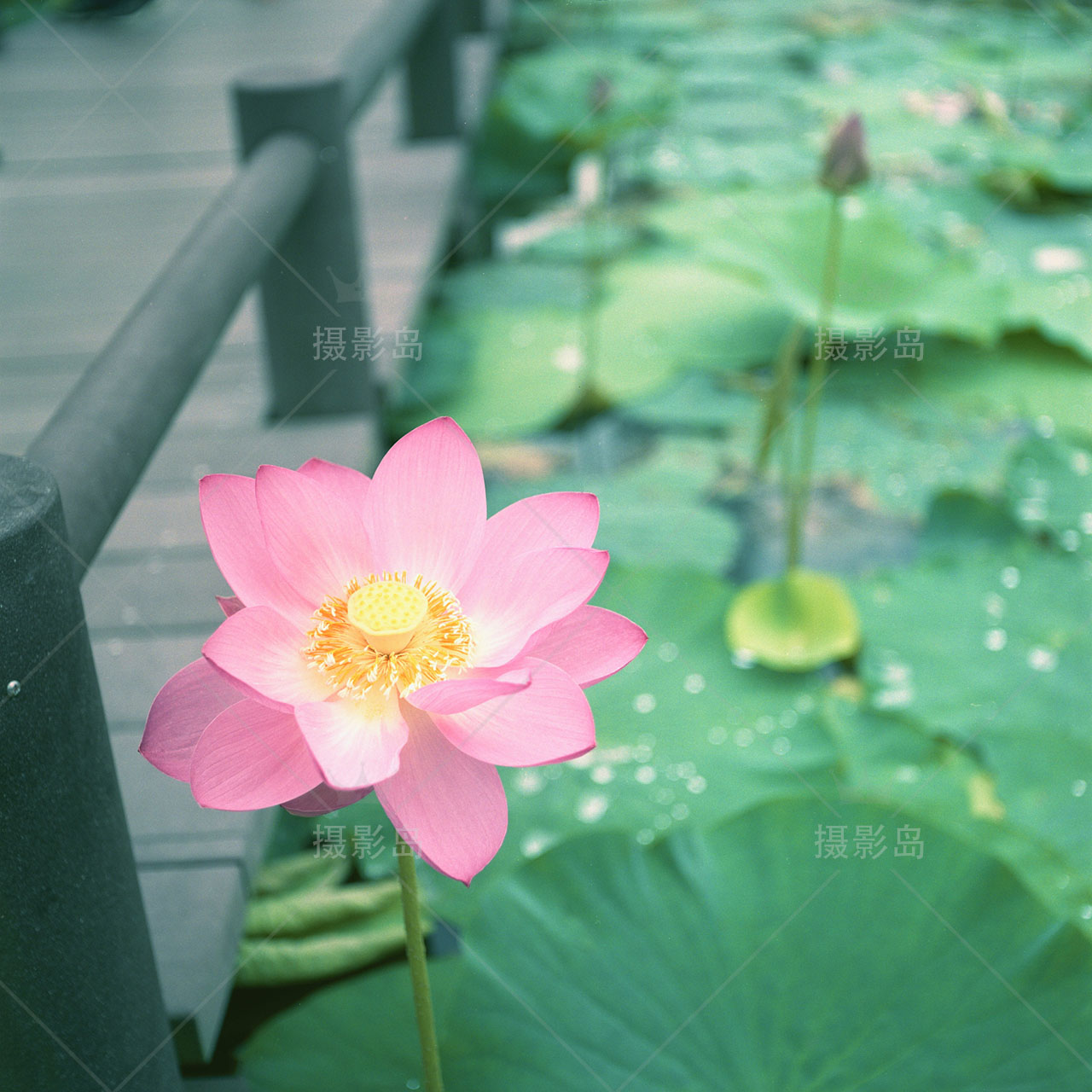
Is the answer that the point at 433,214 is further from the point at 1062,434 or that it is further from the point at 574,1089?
the point at 574,1089

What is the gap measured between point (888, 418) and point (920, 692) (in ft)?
2.10

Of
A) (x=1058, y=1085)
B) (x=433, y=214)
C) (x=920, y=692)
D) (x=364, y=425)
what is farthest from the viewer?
(x=433, y=214)

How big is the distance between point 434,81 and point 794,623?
1.56m

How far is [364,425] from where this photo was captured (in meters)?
1.38

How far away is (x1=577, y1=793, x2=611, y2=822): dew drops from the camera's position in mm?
1008

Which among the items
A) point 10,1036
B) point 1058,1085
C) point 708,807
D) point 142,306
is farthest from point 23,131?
point 1058,1085

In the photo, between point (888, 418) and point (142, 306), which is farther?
point (888, 418)

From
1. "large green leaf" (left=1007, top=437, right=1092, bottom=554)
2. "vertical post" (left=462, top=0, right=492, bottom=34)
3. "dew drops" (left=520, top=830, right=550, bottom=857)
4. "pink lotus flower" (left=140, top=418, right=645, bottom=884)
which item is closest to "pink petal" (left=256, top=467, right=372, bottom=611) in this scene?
"pink lotus flower" (left=140, top=418, right=645, bottom=884)

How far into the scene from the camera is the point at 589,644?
0.41m

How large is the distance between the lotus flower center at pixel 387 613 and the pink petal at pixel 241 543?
0.04 metres

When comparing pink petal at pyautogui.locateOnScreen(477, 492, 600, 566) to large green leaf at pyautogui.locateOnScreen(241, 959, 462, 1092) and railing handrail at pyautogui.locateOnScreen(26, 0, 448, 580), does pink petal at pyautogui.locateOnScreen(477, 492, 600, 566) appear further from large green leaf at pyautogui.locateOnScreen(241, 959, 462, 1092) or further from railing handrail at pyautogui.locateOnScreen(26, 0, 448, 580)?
large green leaf at pyautogui.locateOnScreen(241, 959, 462, 1092)

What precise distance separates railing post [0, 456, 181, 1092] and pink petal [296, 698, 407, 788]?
14cm

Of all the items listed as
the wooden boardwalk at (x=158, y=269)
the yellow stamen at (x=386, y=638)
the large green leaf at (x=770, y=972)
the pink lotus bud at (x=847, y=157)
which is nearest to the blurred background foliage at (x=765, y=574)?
the large green leaf at (x=770, y=972)

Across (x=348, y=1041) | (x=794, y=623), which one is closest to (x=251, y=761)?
(x=348, y=1041)
